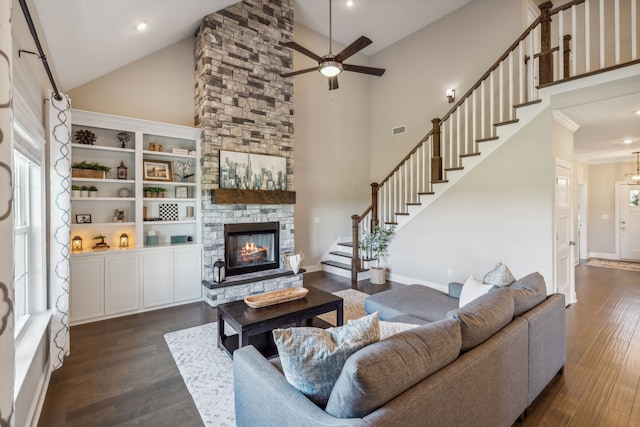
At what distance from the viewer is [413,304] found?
10.5 ft

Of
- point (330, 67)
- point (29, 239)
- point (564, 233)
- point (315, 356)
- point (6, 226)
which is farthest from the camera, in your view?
point (564, 233)

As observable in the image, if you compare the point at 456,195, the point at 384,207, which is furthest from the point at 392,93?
the point at 456,195

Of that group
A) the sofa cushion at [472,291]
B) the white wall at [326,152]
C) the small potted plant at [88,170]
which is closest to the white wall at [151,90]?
the small potted plant at [88,170]

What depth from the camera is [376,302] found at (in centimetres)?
336

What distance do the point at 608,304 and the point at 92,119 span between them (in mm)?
7788

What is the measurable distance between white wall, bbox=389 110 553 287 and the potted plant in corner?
49cm

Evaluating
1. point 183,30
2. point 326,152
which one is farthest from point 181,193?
point 326,152

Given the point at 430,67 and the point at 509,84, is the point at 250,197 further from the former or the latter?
the point at 430,67

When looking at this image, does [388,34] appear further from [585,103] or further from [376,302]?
[376,302]

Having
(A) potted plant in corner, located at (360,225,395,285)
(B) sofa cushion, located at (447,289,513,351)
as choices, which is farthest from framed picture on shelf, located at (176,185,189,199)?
(B) sofa cushion, located at (447,289,513,351)

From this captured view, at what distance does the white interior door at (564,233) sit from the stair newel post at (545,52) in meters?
1.16

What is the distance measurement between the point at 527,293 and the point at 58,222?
13.5 ft

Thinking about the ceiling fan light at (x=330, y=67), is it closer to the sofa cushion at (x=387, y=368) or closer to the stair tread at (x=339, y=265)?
the sofa cushion at (x=387, y=368)

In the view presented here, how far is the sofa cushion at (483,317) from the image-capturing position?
1.73 meters
